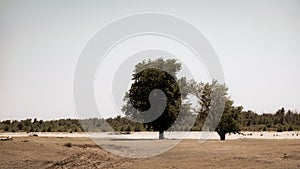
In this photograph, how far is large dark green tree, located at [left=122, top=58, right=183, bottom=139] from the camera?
63469 millimetres

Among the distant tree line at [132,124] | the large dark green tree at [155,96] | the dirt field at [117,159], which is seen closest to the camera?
the dirt field at [117,159]

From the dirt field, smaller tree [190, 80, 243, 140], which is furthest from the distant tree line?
the dirt field

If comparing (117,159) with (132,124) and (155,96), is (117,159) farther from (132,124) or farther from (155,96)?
(132,124)

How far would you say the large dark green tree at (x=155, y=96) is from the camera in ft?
208

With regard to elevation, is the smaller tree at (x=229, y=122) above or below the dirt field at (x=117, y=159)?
above

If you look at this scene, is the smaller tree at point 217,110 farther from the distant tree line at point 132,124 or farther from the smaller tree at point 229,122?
the distant tree line at point 132,124

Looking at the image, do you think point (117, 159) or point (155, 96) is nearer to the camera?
point (117, 159)

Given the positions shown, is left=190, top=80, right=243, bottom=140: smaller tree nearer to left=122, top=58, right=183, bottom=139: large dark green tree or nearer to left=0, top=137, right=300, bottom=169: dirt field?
left=122, top=58, right=183, bottom=139: large dark green tree

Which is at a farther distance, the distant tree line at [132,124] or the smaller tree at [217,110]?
the distant tree line at [132,124]

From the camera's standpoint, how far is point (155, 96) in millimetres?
64250

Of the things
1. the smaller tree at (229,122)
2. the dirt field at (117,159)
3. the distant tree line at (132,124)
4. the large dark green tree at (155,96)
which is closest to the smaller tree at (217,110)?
the smaller tree at (229,122)

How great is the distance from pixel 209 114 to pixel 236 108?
4.66 m

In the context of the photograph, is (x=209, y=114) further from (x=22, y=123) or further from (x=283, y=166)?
(x=22, y=123)

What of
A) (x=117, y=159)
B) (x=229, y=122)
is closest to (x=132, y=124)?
(x=229, y=122)
